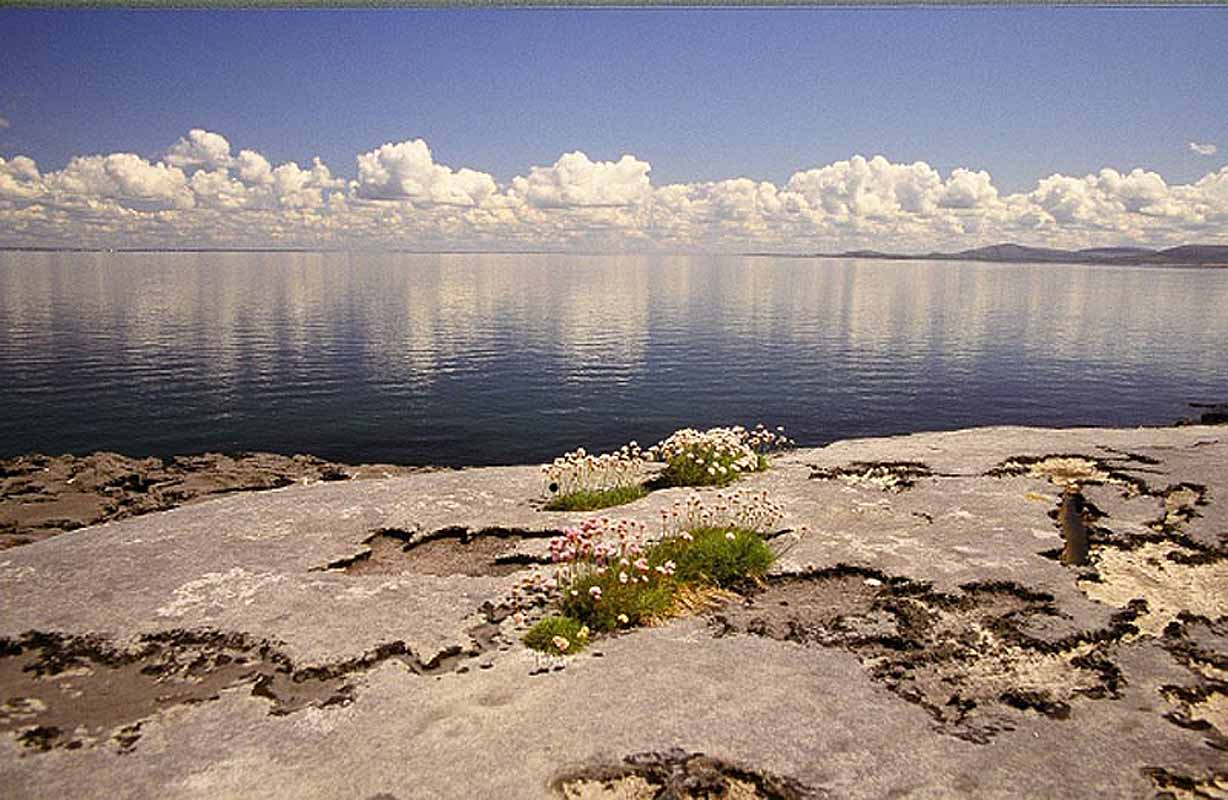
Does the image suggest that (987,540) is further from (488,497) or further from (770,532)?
(488,497)

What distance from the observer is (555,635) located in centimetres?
832

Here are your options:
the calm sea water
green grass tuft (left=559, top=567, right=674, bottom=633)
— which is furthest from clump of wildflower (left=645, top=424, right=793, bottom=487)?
the calm sea water

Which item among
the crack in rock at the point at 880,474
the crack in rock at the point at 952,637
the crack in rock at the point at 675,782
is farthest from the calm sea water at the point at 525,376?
the crack in rock at the point at 675,782

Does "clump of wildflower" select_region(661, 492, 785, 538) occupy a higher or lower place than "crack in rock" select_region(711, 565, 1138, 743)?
higher

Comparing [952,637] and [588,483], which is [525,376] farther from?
[952,637]

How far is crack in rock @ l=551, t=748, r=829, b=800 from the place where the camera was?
A: 5.94 meters

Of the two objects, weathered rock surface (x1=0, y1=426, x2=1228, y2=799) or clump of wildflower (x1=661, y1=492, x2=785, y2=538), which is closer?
weathered rock surface (x1=0, y1=426, x2=1228, y2=799)

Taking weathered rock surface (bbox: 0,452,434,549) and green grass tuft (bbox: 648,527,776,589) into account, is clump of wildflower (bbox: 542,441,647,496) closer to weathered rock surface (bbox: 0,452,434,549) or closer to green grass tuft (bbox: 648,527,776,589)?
green grass tuft (bbox: 648,527,776,589)

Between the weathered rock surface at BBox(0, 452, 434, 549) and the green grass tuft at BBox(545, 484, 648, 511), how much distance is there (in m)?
11.5

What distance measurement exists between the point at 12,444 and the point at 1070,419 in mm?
47332

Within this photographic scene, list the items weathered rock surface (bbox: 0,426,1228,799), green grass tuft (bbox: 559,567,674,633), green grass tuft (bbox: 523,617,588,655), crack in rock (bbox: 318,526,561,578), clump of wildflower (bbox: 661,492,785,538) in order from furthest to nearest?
clump of wildflower (bbox: 661,492,785,538)
crack in rock (bbox: 318,526,561,578)
green grass tuft (bbox: 559,567,674,633)
green grass tuft (bbox: 523,617,588,655)
weathered rock surface (bbox: 0,426,1228,799)

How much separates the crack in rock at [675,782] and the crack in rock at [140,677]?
2.36m

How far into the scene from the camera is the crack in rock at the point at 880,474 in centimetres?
1505

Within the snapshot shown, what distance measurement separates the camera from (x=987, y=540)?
1145 cm
